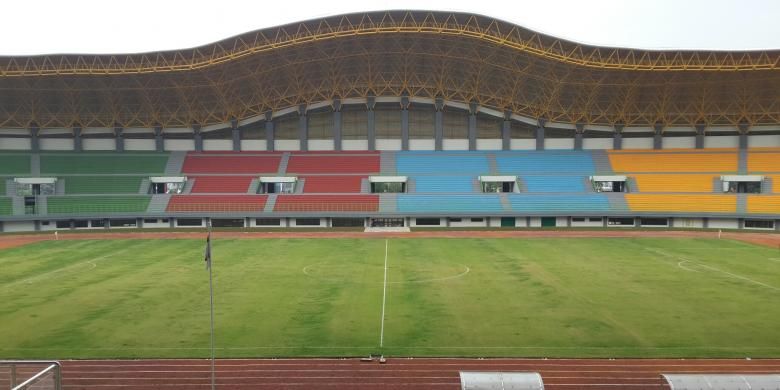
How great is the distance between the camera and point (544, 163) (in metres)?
67.2

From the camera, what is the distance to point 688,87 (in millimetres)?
60781

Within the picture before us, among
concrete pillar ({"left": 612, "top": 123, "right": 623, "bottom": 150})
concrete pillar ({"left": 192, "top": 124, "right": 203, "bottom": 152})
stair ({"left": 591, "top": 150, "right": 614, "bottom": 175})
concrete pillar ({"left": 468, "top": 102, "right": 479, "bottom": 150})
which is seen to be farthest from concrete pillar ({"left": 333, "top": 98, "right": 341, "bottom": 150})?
concrete pillar ({"left": 612, "top": 123, "right": 623, "bottom": 150})

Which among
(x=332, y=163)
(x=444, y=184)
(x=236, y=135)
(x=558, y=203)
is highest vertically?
(x=236, y=135)

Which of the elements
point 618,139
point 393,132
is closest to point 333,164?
point 393,132

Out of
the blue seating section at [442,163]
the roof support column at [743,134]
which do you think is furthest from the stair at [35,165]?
the roof support column at [743,134]

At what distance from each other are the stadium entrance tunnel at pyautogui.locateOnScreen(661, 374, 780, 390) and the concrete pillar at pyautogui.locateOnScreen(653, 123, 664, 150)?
2461 inches

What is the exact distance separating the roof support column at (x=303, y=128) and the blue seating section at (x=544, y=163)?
1056 inches

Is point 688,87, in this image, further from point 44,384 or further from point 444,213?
point 44,384

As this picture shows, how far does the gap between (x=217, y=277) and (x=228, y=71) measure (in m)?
35.9

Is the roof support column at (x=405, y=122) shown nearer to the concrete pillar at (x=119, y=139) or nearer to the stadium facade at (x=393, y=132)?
the stadium facade at (x=393, y=132)

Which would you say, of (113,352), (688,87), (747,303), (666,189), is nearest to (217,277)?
(113,352)

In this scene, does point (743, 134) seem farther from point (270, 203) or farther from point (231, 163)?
point (231, 163)

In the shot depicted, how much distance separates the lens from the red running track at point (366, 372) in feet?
52.5

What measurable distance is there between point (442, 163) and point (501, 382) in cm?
5570
